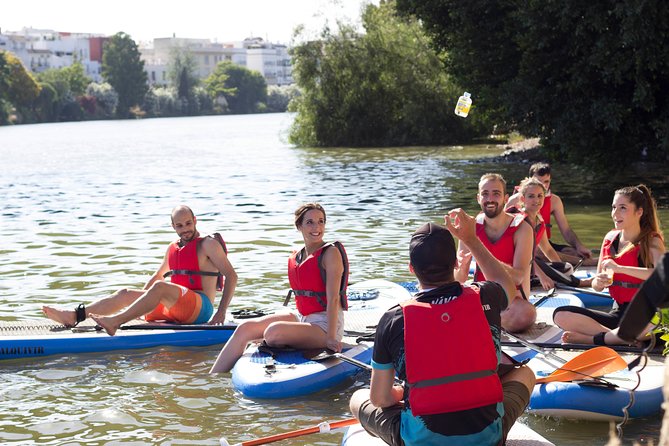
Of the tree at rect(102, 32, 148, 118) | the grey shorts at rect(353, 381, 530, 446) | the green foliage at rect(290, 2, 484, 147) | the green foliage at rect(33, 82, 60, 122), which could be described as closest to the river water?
the grey shorts at rect(353, 381, 530, 446)

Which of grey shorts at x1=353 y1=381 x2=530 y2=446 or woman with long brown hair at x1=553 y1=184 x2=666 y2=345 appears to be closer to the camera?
grey shorts at x1=353 y1=381 x2=530 y2=446

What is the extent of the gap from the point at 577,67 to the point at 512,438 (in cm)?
1410

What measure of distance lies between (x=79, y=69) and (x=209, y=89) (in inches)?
915

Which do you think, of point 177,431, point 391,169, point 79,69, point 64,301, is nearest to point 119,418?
point 177,431

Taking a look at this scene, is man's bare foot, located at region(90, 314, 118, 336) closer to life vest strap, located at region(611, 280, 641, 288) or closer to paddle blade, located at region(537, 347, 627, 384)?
paddle blade, located at region(537, 347, 627, 384)

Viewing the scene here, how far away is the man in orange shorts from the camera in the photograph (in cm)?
844

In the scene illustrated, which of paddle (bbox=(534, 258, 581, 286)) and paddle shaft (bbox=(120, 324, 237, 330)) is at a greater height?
paddle (bbox=(534, 258, 581, 286))

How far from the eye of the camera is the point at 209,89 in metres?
150

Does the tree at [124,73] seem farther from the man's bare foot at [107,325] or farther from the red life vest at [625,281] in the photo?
the red life vest at [625,281]

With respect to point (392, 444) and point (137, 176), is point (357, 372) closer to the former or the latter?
point (392, 444)

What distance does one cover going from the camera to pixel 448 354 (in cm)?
430

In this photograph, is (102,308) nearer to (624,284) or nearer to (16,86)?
(624,284)

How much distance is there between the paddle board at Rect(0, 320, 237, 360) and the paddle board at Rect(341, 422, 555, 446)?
3.57m

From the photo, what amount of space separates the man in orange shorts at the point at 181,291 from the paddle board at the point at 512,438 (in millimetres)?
3543
